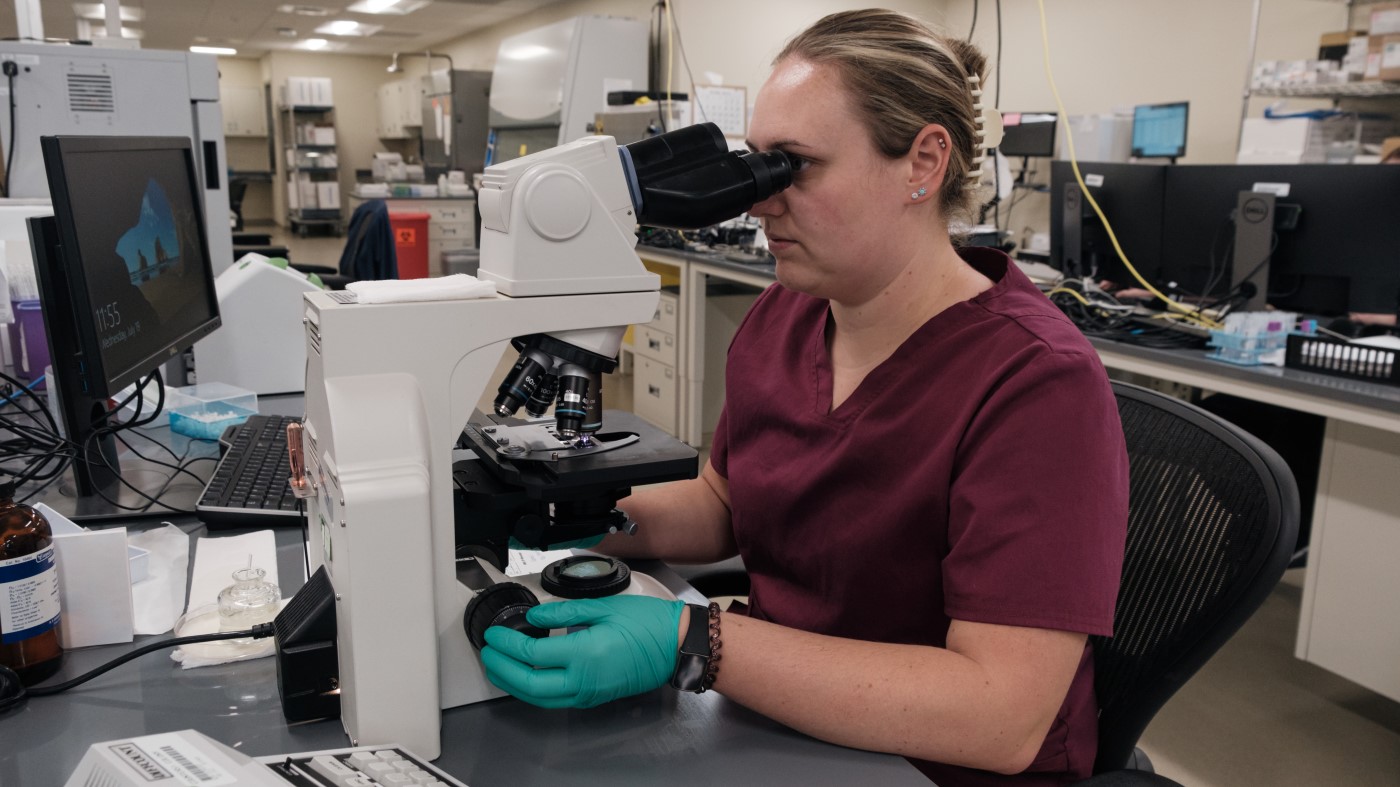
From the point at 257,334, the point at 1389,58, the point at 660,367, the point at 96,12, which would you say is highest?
the point at 96,12

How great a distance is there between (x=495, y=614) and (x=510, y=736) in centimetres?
9

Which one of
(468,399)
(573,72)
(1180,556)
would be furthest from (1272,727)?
(573,72)

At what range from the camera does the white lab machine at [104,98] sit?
2033 mm

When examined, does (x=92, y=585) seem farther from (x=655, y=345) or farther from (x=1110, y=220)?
(x=655, y=345)

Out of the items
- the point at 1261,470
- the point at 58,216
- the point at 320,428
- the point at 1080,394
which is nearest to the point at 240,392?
the point at 58,216

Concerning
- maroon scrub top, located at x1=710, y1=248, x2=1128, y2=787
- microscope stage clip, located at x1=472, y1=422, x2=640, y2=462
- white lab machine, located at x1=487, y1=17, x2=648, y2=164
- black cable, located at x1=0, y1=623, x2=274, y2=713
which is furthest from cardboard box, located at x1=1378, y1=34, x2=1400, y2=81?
black cable, located at x1=0, y1=623, x2=274, y2=713

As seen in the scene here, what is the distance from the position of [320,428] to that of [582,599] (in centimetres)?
26

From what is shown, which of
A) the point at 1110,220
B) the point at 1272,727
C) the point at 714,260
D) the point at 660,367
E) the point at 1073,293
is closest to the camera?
the point at 1272,727

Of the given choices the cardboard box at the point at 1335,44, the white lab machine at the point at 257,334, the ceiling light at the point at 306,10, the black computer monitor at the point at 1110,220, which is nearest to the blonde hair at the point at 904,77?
the white lab machine at the point at 257,334

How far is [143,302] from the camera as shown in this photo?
1.30m

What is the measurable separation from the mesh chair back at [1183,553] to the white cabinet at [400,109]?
10692 mm

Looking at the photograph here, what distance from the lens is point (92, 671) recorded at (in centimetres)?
81

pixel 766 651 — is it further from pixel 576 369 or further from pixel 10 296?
pixel 10 296

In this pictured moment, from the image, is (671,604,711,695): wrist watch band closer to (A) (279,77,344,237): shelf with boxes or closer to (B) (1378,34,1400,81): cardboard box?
(B) (1378,34,1400,81): cardboard box
